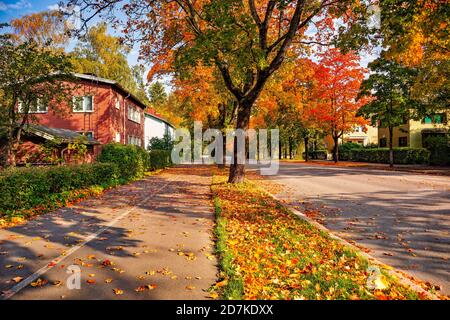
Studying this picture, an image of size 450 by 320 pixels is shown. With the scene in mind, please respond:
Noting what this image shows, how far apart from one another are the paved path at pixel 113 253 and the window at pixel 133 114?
75.0 feet

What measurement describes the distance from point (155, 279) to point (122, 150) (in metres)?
14.2

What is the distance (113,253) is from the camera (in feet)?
18.1

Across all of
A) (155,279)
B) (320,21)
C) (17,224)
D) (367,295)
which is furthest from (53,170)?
(320,21)

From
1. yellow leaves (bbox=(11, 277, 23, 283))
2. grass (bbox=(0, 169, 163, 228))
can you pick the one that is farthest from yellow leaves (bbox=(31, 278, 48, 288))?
grass (bbox=(0, 169, 163, 228))

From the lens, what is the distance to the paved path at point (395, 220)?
16.8 feet

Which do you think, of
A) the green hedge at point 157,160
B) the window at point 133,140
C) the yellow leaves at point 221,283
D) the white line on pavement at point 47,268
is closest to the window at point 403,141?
the green hedge at point 157,160

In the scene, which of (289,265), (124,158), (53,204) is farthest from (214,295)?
(124,158)

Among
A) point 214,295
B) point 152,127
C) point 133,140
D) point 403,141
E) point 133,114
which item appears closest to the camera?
point 214,295

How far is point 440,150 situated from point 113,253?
32.5 meters

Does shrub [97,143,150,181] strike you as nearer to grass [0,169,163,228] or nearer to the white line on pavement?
grass [0,169,163,228]

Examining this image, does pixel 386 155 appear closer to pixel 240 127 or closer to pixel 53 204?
pixel 240 127

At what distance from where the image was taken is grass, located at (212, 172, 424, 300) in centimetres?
385

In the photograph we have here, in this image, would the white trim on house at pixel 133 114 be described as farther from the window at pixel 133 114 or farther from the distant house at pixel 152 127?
the distant house at pixel 152 127
